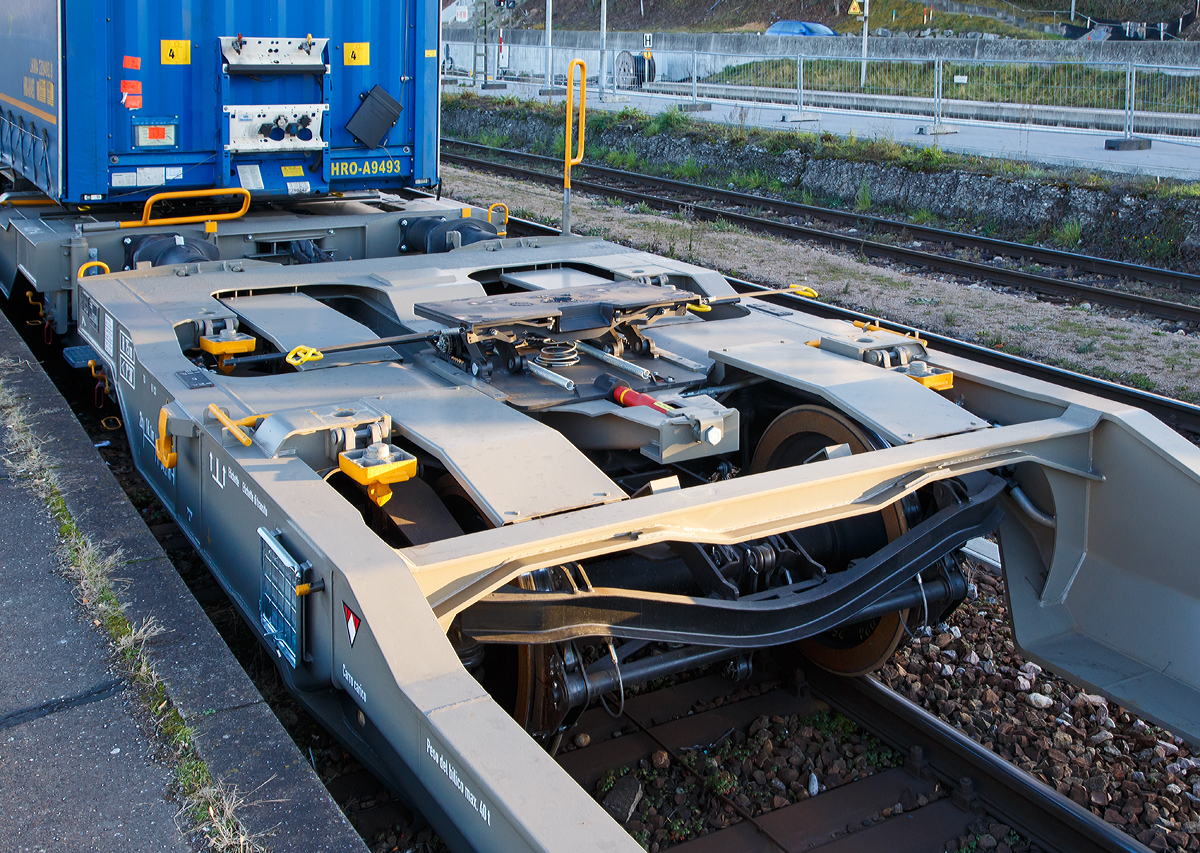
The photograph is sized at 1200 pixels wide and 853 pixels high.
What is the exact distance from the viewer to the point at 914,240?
15.0m

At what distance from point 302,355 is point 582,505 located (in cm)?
161

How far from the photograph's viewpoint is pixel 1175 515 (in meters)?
3.96

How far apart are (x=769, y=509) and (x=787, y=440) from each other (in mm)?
1276

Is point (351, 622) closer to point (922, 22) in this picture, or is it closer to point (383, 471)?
point (383, 471)

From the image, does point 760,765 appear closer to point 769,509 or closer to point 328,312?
point 769,509

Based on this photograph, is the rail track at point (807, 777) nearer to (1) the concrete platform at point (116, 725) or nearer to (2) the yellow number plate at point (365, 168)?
(1) the concrete platform at point (116, 725)

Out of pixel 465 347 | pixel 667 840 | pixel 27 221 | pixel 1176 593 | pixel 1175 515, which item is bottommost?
pixel 667 840

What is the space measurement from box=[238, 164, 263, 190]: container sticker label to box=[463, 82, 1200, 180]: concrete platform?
42.3 feet

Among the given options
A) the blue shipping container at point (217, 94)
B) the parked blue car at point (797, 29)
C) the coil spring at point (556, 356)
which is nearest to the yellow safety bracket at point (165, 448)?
the coil spring at point (556, 356)

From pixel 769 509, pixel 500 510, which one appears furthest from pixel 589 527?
pixel 769 509

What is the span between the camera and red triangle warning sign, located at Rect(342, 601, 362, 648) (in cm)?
286

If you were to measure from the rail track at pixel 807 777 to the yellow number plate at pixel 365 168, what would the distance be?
173 inches

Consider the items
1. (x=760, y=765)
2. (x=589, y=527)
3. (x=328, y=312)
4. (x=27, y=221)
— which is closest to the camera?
(x=589, y=527)

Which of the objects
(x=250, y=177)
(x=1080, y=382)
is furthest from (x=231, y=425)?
(x=1080, y=382)
